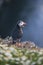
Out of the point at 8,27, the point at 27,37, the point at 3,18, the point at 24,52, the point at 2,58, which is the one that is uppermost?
the point at 3,18

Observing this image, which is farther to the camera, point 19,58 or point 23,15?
point 23,15

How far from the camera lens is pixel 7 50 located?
3.70 meters

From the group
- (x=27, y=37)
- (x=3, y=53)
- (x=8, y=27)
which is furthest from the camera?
(x=8, y=27)

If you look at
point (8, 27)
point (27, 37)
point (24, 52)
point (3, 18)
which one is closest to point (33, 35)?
point (27, 37)

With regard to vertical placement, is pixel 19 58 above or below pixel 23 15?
below

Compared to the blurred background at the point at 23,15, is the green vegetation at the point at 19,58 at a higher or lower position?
lower

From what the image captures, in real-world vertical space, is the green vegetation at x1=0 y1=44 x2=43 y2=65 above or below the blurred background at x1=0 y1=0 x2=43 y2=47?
below

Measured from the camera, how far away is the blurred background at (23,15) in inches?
388

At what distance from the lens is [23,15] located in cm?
1095

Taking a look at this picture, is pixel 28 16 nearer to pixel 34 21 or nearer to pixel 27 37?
pixel 34 21

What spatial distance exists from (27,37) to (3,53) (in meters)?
5.40

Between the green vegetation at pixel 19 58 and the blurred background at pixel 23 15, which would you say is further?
the blurred background at pixel 23 15

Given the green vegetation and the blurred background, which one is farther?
the blurred background

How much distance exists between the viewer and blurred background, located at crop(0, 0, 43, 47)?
985 centimetres
